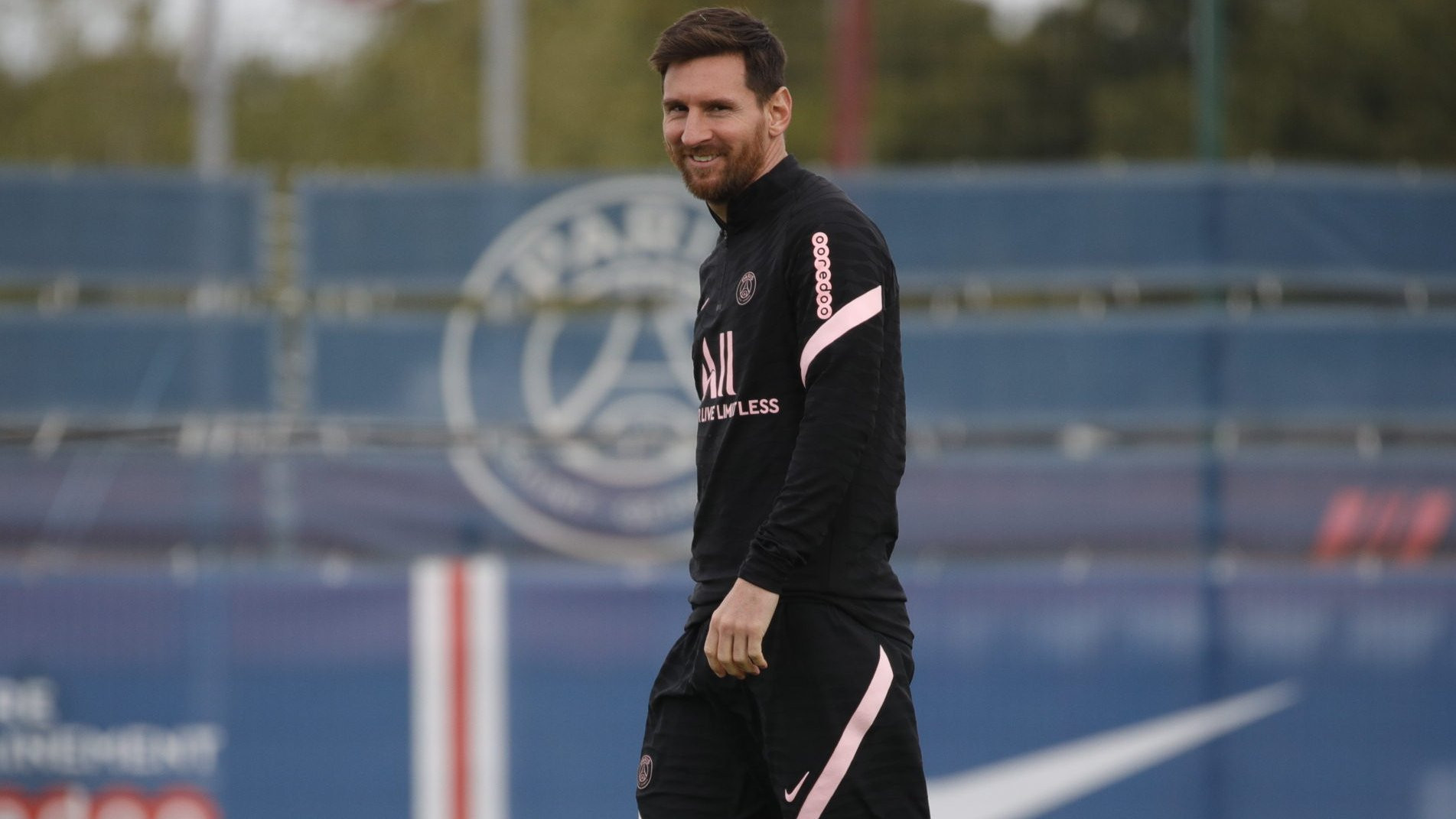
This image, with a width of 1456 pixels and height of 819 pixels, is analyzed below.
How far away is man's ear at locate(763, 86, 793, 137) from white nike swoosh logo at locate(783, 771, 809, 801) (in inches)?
48.0

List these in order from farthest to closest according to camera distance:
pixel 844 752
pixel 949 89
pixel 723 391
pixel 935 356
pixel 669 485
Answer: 1. pixel 949 89
2. pixel 669 485
3. pixel 935 356
4. pixel 723 391
5. pixel 844 752

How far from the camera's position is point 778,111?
3359 millimetres

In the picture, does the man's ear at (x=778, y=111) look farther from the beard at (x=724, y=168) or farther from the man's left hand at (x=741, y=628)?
the man's left hand at (x=741, y=628)

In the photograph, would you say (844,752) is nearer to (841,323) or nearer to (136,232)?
(841,323)

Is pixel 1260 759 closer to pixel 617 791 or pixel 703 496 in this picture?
pixel 617 791

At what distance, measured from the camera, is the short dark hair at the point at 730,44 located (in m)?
3.24

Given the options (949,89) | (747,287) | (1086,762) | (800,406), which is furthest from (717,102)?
(949,89)

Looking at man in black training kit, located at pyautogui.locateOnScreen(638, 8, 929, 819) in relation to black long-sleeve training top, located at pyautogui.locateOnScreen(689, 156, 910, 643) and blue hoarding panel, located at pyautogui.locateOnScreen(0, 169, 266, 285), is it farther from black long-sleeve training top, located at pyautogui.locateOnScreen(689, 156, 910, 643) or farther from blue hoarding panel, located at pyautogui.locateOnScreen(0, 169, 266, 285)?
blue hoarding panel, located at pyautogui.locateOnScreen(0, 169, 266, 285)

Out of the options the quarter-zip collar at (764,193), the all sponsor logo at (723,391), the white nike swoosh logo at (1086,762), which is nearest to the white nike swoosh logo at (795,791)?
the all sponsor logo at (723,391)

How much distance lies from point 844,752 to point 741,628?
326 mm

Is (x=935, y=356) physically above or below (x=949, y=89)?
below

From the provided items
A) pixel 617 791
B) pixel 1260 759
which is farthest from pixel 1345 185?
pixel 617 791

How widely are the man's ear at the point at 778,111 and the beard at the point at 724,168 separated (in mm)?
41

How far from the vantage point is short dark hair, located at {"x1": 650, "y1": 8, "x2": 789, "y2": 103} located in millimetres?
3244
